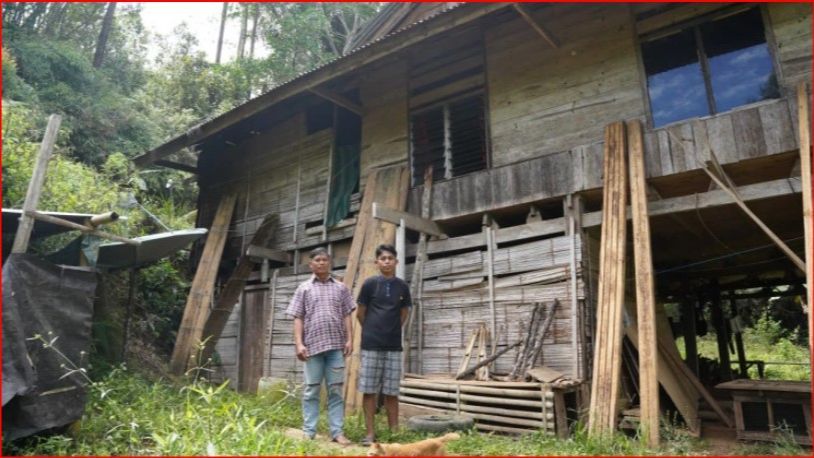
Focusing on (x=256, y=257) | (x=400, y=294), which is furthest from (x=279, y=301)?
(x=400, y=294)

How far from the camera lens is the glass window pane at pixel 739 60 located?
5.66 m

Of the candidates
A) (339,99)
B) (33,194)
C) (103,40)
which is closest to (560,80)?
(339,99)

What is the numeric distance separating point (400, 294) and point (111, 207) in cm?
606

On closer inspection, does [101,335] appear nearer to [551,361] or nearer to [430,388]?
[430,388]

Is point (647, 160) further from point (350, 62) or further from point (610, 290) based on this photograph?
point (350, 62)

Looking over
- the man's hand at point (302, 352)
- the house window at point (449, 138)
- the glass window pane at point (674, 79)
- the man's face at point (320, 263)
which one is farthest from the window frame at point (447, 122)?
the man's hand at point (302, 352)

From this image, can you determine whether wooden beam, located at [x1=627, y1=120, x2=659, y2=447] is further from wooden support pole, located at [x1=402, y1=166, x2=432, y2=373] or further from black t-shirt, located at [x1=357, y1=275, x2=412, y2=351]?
wooden support pole, located at [x1=402, y1=166, x2=432, y2=373]

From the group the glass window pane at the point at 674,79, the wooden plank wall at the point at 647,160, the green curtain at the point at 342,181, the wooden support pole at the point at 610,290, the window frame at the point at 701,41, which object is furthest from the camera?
the green curtain at the point at 342,181

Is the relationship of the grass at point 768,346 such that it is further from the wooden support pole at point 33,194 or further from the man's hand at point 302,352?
the wooden support pole at point 33,194

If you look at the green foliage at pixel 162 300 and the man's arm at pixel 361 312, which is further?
the green foliage at pixel 162 300

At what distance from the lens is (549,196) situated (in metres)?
6.57

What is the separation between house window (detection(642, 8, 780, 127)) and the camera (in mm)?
5730

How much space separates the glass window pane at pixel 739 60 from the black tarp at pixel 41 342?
23.1 ft

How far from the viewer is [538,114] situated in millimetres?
7000
